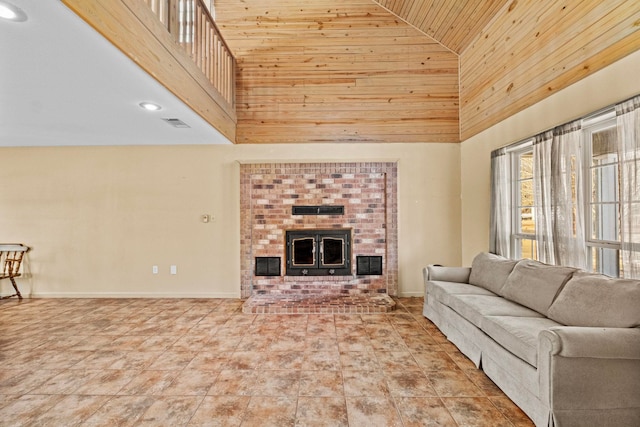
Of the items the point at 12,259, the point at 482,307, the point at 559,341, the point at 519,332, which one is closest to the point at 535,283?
the point at 482,307

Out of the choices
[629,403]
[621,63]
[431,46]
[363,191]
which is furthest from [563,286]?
[431,46]

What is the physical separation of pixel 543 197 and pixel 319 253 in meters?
2.81

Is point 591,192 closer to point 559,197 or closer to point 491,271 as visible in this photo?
point 559,197

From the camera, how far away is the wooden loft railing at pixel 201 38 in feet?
8.42

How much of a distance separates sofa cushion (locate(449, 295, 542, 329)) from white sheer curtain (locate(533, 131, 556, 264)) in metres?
0.62

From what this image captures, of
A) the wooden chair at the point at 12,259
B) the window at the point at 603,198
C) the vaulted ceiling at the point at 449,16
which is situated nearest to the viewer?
the window at the point at 603,198

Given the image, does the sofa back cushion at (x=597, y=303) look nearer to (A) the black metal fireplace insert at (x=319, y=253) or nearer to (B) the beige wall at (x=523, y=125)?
(B) the beige wall at (x=523, y=125)

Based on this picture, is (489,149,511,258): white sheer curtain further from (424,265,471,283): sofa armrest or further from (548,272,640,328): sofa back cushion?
(548,272,640,328): sofa back cushion

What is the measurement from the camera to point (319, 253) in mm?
4688

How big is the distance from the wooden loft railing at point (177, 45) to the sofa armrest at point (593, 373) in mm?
3014

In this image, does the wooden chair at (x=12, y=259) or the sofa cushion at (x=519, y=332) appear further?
the wooden chair at (x=12, y=259)

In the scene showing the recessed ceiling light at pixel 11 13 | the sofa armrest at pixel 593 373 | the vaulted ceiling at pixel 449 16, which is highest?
the vaulted ceiling at pixel 449 16

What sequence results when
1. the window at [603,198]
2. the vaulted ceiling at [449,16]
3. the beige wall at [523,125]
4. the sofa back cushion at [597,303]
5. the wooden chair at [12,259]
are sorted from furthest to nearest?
the wooden chair at [12,259], the vaulted ceiling at [449,16], the window at [603,198], the beige wall at [523,125], the sofa back cushion at [597,303]

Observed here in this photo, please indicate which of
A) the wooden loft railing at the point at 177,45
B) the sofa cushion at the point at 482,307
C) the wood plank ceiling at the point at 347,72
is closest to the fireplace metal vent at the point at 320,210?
the wood plank ceiling at the point at 347,72
